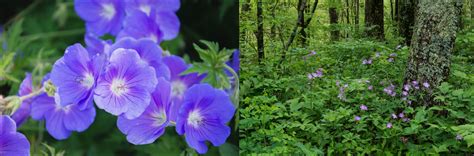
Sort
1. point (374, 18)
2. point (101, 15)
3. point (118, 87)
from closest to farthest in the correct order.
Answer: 1. point (118, 87)
2. point (101, 15)
3. point (374, 18)

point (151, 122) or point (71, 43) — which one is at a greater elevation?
point (71, 43)

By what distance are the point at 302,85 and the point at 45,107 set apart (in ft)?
2.40

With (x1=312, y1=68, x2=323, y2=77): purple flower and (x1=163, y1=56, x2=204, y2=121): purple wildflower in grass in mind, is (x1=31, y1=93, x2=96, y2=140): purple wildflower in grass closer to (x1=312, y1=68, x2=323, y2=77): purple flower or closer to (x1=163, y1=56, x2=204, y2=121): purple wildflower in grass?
(x1=163, y1=56, x2=204, y2=121): purple wildflower in grass

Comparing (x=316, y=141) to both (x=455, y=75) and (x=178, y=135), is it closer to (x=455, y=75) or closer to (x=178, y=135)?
(x=455, y=75)

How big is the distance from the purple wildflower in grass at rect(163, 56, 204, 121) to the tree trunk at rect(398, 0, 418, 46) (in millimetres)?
680

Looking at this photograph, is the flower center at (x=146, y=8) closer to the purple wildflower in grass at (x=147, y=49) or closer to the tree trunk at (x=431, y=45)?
the purple wildflower in grass at (x=147, y=49)

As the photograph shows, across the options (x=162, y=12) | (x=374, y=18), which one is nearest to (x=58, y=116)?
(x=162, y=12)

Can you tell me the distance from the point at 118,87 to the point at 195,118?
157mm

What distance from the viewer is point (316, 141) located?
4.73 ft

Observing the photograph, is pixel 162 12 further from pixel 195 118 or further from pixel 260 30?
pixel 260 30

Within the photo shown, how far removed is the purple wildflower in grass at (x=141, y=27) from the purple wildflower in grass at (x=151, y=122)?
3.2 inches

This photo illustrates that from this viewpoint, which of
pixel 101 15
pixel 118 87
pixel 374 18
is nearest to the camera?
pixel 118 87

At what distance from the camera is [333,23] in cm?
132

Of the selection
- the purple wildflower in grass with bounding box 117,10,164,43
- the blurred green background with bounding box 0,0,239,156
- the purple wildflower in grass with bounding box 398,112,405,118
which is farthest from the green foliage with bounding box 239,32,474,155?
the purple wildflower in grass with bounding box 117,10,164,43
